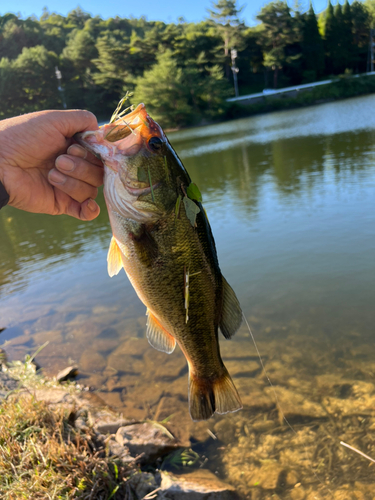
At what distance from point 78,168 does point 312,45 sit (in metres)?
81.5

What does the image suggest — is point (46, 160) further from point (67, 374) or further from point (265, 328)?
point (265, 328)

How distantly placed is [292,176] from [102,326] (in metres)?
10.2

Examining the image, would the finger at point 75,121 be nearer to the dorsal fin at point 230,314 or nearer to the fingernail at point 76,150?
the fingernail at point 76,150

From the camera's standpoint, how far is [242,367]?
486 centimetres

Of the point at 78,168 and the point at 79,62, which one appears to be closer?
the point at 78,168

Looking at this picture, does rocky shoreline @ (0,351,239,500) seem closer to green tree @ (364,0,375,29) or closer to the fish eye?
the fish eye

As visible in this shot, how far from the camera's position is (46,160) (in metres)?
2.39

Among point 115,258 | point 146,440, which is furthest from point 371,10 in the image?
point 115,258

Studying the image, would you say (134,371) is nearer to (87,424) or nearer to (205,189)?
(87,424)

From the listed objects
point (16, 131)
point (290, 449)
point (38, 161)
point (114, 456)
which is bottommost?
point (290, 449)

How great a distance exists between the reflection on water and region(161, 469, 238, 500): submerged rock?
236 mm

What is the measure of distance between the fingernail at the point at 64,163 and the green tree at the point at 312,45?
3060 inches

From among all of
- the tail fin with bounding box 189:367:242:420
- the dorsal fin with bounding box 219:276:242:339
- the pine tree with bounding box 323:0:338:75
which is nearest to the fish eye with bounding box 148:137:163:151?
the dorsal fin with bounding box 219:276:242:339

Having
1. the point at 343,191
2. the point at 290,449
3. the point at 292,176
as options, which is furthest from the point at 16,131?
the point at 292,176
